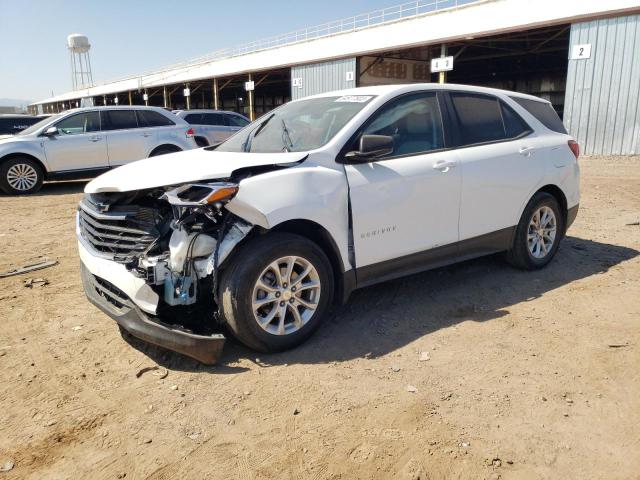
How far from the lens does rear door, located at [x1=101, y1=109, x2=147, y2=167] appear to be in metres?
10.7

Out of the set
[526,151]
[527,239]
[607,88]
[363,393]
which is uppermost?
[607,88]

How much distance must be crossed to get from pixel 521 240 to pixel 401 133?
176 centimetres

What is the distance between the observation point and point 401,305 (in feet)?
14.2

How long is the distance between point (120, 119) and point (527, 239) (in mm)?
9046

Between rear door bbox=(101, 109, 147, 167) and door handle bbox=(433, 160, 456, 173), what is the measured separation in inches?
330

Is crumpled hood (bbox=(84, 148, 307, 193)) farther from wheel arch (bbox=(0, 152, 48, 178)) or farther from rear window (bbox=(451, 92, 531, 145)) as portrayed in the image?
wheel arch (bbox=(0, 152, 48, 178))

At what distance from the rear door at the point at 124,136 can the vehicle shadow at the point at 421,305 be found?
7.97 m

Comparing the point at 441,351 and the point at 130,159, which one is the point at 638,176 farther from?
the point at 130,159

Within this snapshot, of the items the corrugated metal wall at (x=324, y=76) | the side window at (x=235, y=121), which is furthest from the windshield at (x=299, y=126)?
the corrugated metal wall at (x=324, y=76)

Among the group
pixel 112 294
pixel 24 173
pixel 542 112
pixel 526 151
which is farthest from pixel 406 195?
pixel 24 173

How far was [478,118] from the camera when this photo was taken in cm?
461

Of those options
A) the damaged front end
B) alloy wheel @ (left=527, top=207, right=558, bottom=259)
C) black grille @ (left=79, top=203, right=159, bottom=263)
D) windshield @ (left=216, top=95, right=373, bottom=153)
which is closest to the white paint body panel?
windshield @ (left=216, top=95, right=373, bottom=153)

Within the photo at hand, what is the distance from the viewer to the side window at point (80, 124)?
1042cm

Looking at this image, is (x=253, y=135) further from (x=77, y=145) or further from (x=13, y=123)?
(x=13, y=123)
